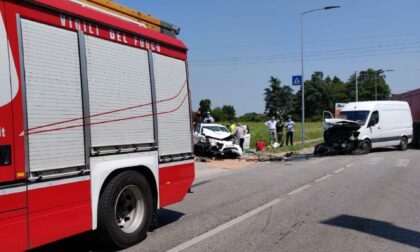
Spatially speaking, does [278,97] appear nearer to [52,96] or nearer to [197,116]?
[197,116]

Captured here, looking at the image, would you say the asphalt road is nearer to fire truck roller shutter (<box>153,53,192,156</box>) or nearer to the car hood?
fire truck roller shutter (<box>153,53,192,156</box>)

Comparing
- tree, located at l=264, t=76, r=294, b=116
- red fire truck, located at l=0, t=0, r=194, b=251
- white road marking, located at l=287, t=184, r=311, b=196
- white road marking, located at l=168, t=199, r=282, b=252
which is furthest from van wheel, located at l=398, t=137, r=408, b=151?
tree, located at l=264, t=76, r=294, b=116

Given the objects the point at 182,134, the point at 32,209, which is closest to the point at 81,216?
the point at 32,209

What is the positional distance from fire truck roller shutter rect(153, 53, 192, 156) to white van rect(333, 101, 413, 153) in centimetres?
1564

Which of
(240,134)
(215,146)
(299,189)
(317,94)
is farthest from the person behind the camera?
(317,94)

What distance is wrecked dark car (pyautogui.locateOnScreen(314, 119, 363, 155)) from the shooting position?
2134cm

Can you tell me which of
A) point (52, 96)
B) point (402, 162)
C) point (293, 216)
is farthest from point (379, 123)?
point (52, 96)

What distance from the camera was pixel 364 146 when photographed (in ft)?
71.3

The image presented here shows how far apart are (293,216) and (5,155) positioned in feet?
16.1

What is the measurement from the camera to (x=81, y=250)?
5.84 meters

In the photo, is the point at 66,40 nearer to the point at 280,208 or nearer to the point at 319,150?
the point at 280,208

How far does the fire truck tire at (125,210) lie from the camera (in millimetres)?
5512

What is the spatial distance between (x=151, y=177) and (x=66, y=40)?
84.3 inches

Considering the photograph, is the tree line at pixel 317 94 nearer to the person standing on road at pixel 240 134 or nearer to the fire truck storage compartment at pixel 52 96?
the person standing on road at pixel 240 134
